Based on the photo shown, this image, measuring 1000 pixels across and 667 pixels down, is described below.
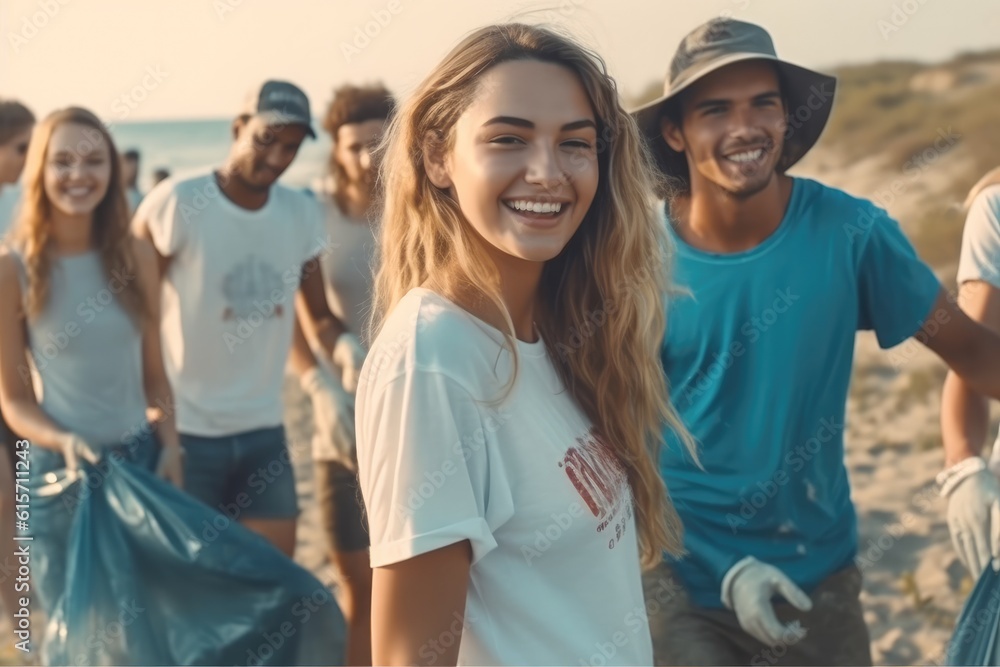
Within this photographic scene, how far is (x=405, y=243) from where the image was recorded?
71.2 inches

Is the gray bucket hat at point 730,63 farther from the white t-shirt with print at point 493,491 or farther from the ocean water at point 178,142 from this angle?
the ocean water at point 178,142

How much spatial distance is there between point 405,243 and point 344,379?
2.50 metres

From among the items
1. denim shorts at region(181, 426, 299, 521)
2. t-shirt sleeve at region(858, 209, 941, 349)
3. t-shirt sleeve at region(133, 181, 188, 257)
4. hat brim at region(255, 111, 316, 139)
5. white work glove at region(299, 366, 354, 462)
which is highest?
hat brim at region(255, 111, 316, 139)

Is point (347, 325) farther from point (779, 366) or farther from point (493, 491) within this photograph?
point (493, 491)

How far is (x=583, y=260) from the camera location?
6.42 ft

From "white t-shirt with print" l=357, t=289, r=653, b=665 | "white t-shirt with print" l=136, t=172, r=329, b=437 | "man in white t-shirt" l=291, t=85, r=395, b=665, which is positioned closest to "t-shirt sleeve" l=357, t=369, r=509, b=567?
"white t-shirt with print" l=357, t=289, r=653, b=665

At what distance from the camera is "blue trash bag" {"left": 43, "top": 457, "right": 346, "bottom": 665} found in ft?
11.3

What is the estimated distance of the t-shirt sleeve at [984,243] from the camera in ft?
9.90

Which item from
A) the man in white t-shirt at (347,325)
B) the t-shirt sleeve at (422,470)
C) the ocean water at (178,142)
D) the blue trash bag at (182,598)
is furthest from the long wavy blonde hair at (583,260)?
the ocean water at (178,142)

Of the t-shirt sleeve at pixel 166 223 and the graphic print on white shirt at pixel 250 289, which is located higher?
the t-shirt sleeve at pixel 166 223

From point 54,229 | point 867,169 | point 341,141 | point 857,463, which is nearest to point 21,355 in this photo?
point 54,229

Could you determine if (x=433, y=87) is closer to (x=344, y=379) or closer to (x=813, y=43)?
(x=344, y=379)

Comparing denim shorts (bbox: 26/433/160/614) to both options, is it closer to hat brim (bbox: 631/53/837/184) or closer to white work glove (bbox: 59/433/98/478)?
white work glove (bbox: 59/433/98/478)

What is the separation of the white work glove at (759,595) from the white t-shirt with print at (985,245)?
2.07 ft
